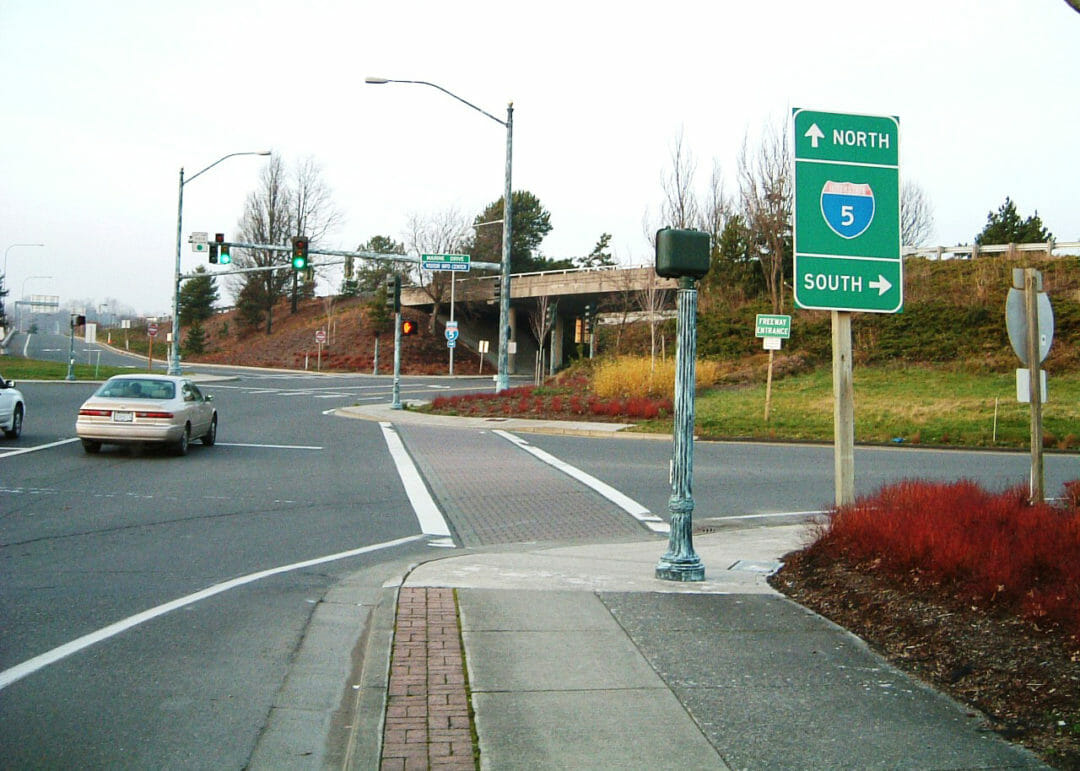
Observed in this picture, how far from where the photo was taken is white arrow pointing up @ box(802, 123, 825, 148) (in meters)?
→ 9.36

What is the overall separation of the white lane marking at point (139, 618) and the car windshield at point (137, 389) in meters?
9.73

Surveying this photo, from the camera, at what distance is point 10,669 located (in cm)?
582

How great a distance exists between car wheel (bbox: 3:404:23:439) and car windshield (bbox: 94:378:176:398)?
8.91 feet

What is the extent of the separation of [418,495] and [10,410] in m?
9.96

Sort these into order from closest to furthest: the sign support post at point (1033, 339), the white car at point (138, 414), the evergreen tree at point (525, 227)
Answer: the sign support post at point (1033, 339), the white car at point (138, 414), the evergreen tree at point (525, 227)

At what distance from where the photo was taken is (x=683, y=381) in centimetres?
818

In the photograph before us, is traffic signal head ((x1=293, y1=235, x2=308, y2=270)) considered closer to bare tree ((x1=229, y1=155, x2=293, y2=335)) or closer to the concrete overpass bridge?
the concrete overpass bridge

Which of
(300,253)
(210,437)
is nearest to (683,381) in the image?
(210,437)

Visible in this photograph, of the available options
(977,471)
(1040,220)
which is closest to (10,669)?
(977,471)

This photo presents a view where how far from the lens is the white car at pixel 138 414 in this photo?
17734mm

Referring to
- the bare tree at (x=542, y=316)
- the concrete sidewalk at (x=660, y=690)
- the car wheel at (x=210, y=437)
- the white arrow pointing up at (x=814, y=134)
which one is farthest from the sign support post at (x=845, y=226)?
the bare tree at (x=542, y=316)

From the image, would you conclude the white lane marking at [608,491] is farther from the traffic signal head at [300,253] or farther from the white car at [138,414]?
the traffic signal head at [300,253]

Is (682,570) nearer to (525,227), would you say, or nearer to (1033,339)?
(1033,339)

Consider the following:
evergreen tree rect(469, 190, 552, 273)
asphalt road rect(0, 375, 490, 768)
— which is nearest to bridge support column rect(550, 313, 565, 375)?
evergreen tree rect(469, 190, 552, 273)
